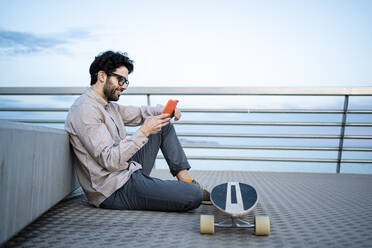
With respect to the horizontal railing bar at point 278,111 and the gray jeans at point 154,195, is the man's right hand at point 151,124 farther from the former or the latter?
the horizontal railing bar at point 278,111

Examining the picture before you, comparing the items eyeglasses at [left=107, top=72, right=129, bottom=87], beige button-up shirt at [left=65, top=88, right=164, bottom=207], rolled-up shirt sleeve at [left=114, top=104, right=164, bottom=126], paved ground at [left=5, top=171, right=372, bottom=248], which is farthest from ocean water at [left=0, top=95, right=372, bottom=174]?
beige button-up shirt at [left=65, top=88, right=164, bottom=207]

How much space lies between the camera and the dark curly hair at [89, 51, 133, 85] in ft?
5.88

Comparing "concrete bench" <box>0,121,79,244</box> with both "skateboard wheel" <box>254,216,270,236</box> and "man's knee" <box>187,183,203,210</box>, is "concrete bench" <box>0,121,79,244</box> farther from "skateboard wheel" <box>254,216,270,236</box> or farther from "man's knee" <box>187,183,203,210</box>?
"skateboard wheel" <box>254,216,270,236</box>

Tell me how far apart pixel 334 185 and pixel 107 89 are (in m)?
2.14

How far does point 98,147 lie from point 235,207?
2.30ft

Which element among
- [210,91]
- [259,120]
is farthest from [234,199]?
[259,120]

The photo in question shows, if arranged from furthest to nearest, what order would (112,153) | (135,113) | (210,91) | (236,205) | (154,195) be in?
(210,91), (135,113), (154,195), (112,153), (236,205)

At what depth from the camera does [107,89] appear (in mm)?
1795

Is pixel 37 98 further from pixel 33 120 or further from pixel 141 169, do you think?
pixel 141 169

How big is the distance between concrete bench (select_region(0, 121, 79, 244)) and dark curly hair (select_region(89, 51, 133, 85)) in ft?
1.42

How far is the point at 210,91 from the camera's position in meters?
3.45

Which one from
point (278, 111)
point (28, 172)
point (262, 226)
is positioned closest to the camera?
point (28, 172)

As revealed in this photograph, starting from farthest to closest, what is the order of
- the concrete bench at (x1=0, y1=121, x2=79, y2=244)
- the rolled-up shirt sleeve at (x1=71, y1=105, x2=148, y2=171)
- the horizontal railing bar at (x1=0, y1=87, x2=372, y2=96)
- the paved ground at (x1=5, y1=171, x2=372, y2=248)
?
the horizontal railing bar at (x1=0, y1=87, x2=372, y2=96) < the rolled-up shirt sleeve at (x1=71, y1=105, x2=148, y2=171) < the paved ground at (x1=5, y1=171, x2=372, y2=248) < the concrete bench at (x1=0, y1=121, x2=79, y2=244)

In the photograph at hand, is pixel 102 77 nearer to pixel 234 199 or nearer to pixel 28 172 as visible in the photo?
pixel 28 172
